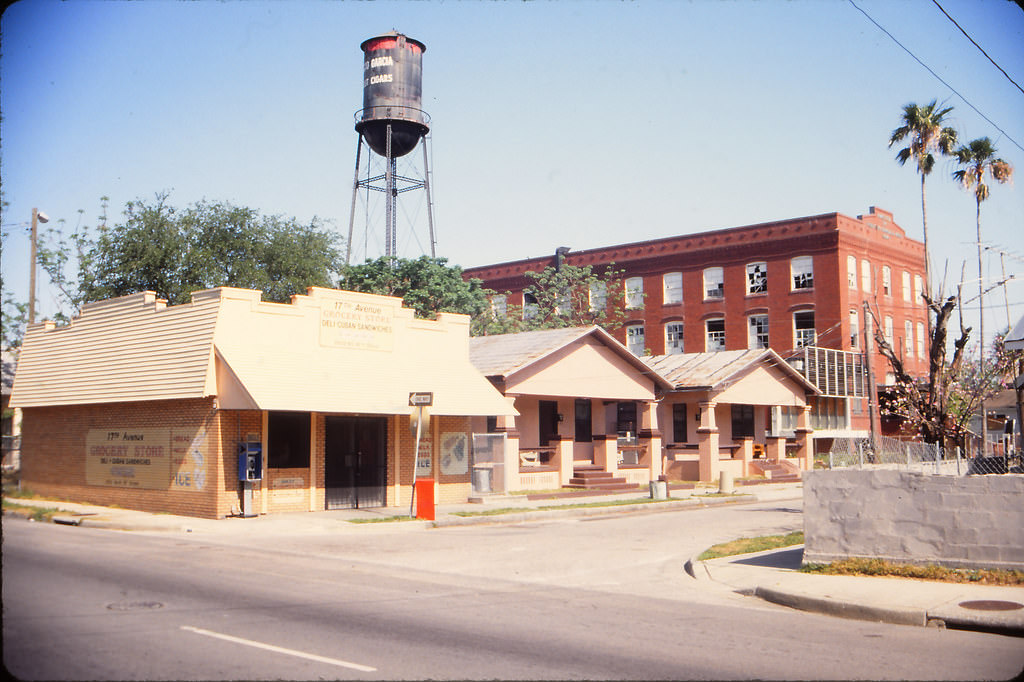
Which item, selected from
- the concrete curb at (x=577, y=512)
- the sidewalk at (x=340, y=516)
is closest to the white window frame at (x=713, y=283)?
the concrete curb at (x=577, y=512)

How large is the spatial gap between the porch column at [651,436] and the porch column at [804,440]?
1077 cm

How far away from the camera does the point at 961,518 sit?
13.2m

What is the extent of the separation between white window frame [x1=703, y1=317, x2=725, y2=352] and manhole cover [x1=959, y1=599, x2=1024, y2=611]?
43.4 metres

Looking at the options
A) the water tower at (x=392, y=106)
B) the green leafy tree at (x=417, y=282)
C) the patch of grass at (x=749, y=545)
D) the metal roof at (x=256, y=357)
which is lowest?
the patch of grass at (x=749, y=545)

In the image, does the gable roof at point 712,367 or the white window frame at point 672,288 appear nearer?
the gable roof at point 712,367

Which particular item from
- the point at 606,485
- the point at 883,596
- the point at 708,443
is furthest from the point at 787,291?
the point at 883,596

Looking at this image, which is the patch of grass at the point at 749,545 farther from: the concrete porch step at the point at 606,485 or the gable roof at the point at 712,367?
the gable roof at the point at 712,367

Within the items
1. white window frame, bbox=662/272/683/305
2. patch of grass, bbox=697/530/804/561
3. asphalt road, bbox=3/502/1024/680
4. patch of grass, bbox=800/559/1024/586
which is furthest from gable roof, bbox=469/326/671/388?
white window frame, bbox=662/272/683/305

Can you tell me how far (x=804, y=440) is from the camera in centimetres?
4556

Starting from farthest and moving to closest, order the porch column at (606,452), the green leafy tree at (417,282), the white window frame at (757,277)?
the white window frame at (757,277) → the green leafy tree at (417,282) → the porch column at (606,452)

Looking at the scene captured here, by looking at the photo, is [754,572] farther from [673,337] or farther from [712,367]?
[673,337]

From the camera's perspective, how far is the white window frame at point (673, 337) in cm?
5581

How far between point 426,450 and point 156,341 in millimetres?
7710

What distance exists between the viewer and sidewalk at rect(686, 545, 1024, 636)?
34.4ft
